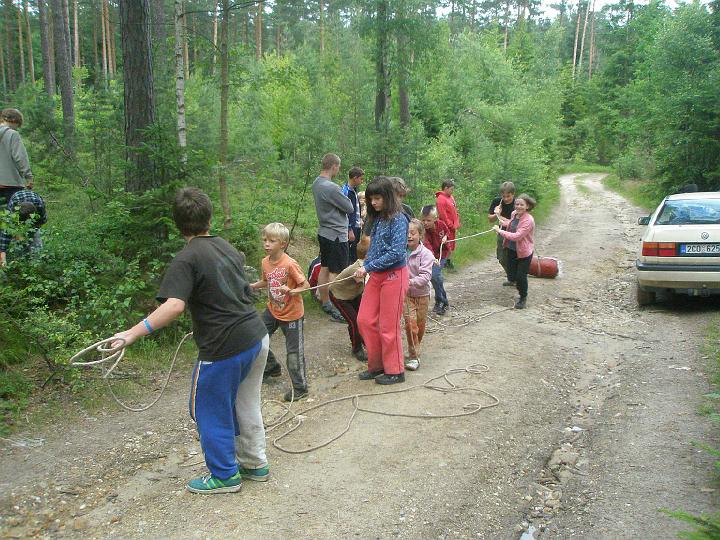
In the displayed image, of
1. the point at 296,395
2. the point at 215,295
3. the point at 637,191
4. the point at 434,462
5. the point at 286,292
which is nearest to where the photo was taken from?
the point at 215,295

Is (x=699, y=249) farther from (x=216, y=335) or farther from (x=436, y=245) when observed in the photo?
(x=216, y=335)

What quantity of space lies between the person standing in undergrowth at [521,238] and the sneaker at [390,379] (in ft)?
13.0

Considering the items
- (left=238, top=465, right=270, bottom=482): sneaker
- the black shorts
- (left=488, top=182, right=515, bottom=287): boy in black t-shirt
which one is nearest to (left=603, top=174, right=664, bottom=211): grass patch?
(left=488, top=182, right=515, bottom=287): boy in black t-shirt

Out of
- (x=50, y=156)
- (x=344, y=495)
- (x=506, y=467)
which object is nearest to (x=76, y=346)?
(x=344, y=495)

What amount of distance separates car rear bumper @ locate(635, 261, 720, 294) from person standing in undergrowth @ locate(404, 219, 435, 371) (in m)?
4.08

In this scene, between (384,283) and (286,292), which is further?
(384,283)

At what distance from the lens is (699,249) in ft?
29.4

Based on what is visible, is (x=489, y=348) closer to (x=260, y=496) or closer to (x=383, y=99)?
(x=260, y=496)

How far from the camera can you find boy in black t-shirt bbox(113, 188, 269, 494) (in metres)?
3.73

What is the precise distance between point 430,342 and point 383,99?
34.5 ft

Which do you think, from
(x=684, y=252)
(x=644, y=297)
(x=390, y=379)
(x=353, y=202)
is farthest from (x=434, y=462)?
(x=644, y=297)

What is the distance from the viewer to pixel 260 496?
4.21 m

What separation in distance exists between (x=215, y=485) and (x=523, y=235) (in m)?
6.70

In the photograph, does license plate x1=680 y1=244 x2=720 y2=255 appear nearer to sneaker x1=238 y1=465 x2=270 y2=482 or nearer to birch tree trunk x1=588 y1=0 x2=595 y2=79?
sneaker x1=238 y1=465 x2=270 y2=482
